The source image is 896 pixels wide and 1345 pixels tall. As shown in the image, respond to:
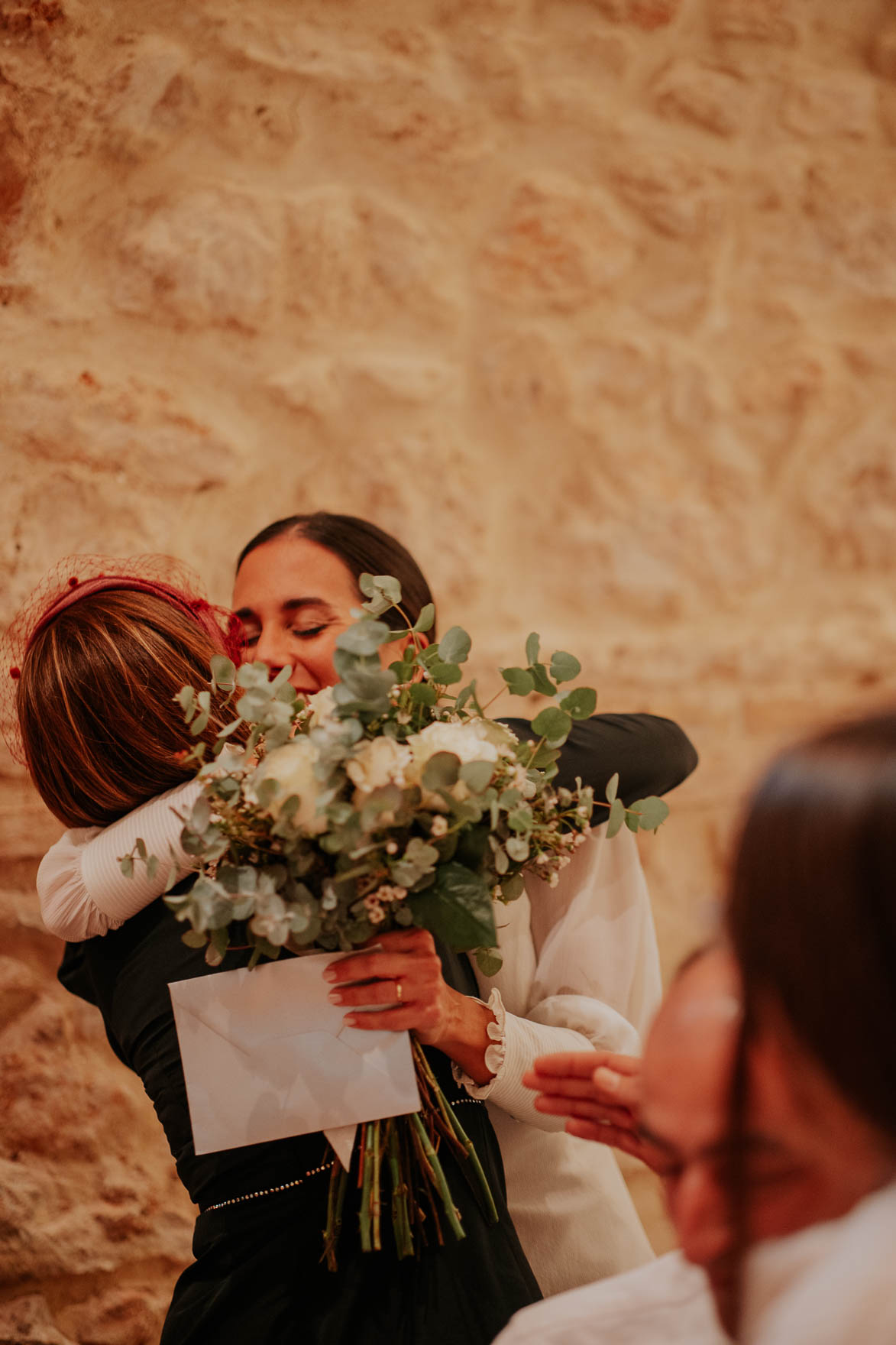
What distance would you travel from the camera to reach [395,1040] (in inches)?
39.9

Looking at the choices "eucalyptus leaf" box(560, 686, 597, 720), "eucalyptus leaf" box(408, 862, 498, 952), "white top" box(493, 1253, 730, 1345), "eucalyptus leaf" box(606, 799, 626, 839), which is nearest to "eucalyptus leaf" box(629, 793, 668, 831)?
"eucalyptus leaf" box(606, 799, 626, 839)

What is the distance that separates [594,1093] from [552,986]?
0.44 metres

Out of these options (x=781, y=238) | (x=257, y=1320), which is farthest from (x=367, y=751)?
(x=781, y=238)

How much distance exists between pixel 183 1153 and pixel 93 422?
1.27 meters

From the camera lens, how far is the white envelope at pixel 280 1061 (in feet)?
3.23

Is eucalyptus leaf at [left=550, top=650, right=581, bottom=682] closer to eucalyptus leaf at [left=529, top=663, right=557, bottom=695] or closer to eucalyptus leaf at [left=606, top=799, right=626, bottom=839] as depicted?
eucalyptus leaf at [left=529, top=663, right=557, bottom=695]

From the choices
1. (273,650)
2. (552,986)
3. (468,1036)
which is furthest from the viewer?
(273,650)

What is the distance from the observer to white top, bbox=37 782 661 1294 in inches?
43.7

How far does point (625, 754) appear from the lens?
140 cm

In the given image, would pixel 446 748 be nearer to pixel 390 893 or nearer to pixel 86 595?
pixel 390 893

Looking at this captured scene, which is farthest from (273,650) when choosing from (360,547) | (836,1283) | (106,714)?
(836,1283)

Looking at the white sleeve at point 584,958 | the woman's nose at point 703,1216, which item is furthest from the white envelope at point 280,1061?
the woman's nose at point 703,1216

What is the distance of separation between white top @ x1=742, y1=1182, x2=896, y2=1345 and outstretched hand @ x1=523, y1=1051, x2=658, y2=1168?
0.33 metres

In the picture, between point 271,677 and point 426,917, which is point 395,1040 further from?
point 271,677
